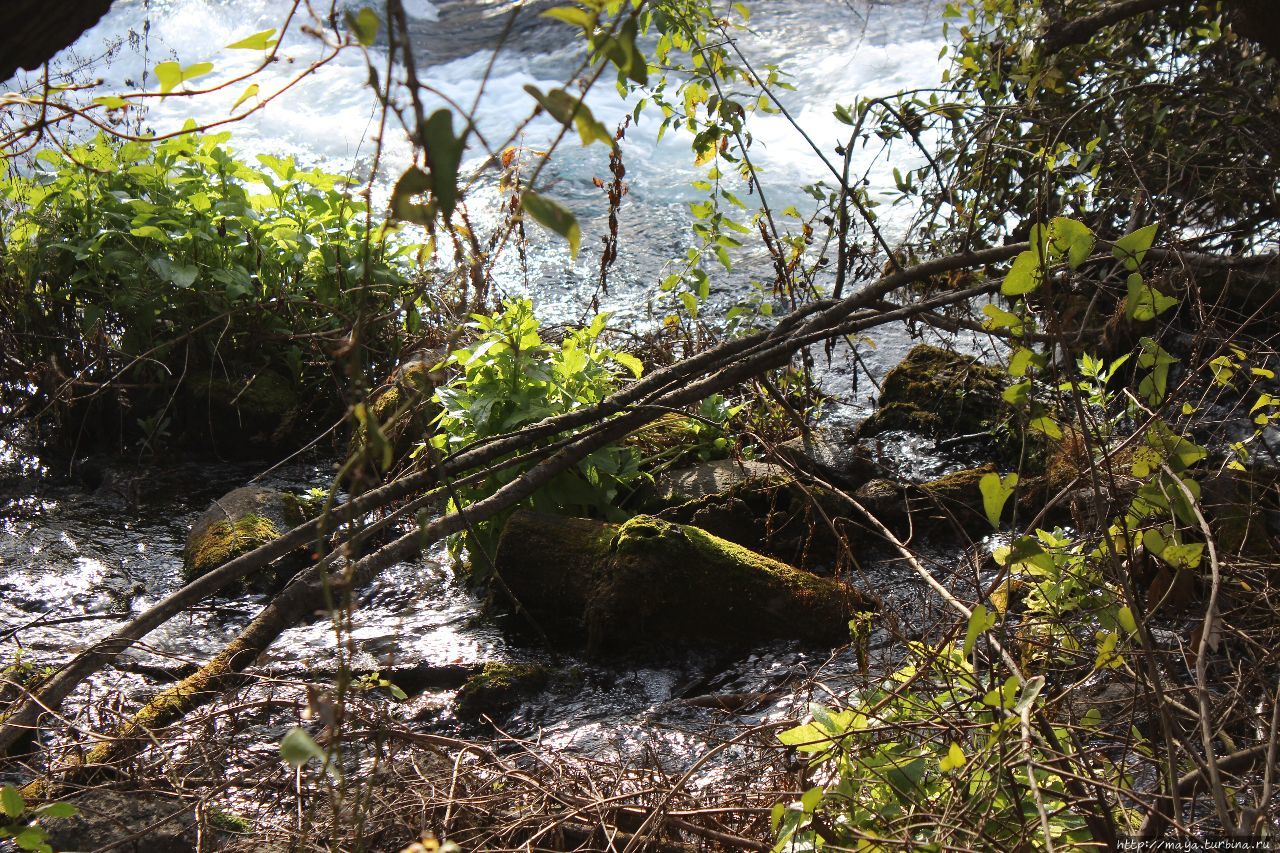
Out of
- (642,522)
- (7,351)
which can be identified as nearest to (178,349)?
(7,351)

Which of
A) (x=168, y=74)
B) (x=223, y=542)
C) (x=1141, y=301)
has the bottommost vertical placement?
(x=223, y=542)

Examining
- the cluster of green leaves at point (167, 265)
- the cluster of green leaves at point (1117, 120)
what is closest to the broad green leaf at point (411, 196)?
the cluster of green leaves at point (1117, 120)

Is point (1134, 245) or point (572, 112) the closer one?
point (572, 112)

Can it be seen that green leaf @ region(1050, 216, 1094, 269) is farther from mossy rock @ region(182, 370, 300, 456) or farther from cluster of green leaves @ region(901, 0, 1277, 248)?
mossy rock @ region(182, 370, 300, 456)

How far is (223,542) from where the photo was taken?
4.30 m

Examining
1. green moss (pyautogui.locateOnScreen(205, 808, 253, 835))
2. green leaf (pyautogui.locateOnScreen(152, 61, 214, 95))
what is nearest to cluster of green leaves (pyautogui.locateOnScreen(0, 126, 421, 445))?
green moss (pyautogui.locateOnScreen(205, 808, 253, 835))

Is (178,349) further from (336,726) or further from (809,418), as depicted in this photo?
(336,726)

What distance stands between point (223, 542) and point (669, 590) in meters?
1.96

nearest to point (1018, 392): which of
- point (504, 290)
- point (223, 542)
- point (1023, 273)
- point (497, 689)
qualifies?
point (1023, 273)

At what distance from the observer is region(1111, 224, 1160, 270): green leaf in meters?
1.71

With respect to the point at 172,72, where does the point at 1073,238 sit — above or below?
below

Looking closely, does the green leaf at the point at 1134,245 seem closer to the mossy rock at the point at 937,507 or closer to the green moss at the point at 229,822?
the green moss at the point at 229,822

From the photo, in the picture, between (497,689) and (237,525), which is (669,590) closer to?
(497,689)

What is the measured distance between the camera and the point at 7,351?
5141 mm
